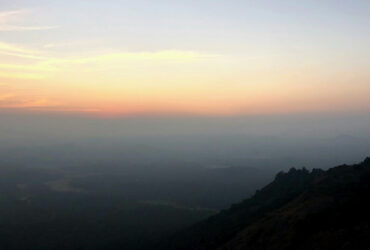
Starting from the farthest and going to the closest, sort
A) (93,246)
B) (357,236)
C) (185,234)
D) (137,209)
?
(137,209), (93,246), (185,234), (357,236)

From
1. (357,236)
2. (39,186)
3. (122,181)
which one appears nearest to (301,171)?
(357,236)

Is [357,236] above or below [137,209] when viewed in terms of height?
above

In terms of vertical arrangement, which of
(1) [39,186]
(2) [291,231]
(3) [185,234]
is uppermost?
(2) [291,231]

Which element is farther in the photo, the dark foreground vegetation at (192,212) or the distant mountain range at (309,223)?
the dark foreground vegetation at (192,212)

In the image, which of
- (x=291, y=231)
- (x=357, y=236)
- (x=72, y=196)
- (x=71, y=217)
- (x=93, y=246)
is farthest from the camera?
(x=72, y=196)

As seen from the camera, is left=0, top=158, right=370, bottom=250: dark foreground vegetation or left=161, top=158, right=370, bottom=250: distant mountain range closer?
left=161, top=158, right=370, bottom=250: distant mountain range

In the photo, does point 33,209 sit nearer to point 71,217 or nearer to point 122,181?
point 71,217

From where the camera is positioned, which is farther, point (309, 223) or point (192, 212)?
point (192, 212)

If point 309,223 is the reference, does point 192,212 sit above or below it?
below
